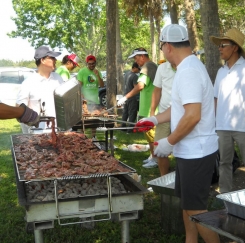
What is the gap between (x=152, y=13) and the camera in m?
19.5

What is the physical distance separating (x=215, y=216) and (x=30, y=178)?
1590 millimetres

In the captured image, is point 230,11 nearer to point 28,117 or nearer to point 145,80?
point 145,80

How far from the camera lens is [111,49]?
11.1 m

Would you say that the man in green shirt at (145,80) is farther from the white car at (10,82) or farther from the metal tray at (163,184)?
the white car at (10,82)

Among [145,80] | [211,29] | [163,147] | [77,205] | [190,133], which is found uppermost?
[211,29]

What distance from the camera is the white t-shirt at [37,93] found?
543 centimetres

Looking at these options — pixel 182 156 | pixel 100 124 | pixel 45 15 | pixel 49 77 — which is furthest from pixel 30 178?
pixel 45 15

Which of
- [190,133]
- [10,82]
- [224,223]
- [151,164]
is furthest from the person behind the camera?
[10,82]

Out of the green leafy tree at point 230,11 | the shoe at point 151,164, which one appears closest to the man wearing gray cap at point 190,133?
the shoe at point 151,164

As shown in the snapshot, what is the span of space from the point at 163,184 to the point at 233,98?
52.2 inches

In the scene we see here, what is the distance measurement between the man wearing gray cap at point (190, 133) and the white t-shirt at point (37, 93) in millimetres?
2596

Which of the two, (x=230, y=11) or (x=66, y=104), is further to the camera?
(x=230, y=11)

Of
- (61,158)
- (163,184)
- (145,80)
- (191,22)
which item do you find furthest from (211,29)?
(191,22)

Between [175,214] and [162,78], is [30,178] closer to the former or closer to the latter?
[175,214]
